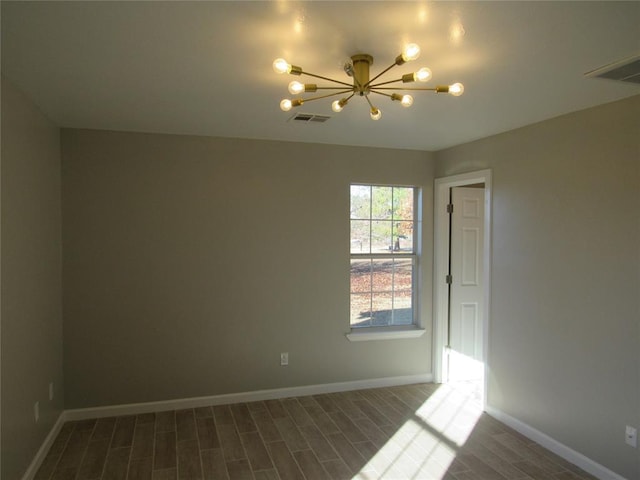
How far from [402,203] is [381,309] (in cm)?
117

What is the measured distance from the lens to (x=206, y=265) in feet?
13.6

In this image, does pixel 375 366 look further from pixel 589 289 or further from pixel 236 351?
pixel 589 289

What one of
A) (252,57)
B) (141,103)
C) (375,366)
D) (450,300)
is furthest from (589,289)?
(141,103)

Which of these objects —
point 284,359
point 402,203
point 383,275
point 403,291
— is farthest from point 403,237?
point 284,359

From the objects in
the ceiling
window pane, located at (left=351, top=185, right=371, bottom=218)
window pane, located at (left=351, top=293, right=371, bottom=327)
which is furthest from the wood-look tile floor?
the ceiling

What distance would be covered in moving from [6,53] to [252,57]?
1.20 meters

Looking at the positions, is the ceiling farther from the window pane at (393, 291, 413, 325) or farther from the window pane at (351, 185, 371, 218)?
the window pane at (393, 291, 413, 325)

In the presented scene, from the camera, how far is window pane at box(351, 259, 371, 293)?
15.3 feet

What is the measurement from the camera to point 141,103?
3068 millimetres

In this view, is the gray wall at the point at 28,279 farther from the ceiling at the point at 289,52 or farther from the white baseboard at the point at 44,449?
the ceiling at the point at 289,52

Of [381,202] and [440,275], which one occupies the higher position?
[381,202]

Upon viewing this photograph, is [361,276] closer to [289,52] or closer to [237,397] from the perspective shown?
[237,397]

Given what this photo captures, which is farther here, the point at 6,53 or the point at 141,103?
the point at 141,103

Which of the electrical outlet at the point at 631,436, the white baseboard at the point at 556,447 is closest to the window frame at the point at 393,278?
the white baseboard at the point at 556,447
